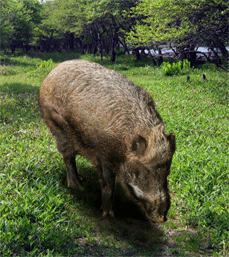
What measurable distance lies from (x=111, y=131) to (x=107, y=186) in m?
0.77

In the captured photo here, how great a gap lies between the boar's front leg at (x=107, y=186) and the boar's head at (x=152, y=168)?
0.47 metres

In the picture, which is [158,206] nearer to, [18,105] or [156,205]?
[156,205]

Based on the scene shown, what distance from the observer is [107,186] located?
11.1ft

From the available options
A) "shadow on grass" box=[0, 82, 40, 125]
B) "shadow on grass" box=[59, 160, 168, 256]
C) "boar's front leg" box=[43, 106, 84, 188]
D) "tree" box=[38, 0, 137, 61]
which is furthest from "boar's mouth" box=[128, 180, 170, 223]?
"tree" box=[38, 0, 137, 61]

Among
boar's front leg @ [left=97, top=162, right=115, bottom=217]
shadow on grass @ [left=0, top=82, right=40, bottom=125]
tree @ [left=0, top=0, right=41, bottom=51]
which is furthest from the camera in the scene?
tree @ [left=0, top=0, right=41, bottom=51]

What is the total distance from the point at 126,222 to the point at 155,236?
401 millimetres

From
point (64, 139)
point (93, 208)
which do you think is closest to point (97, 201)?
point (93, 208)

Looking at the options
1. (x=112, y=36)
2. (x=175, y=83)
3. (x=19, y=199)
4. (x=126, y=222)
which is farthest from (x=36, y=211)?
(x=112, y=36)

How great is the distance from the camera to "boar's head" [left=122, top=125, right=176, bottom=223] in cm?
270

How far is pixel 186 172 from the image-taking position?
4.55m

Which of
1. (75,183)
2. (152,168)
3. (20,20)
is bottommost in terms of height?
(75,183)

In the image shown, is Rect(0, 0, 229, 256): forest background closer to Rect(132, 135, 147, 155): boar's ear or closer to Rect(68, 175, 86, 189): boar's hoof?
Rect(68, 175, 86, 189): boar's hoof

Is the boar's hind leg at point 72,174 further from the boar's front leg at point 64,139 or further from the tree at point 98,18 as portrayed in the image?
the tree at point 98,18

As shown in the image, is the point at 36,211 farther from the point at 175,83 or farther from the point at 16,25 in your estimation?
the point at 16,25
